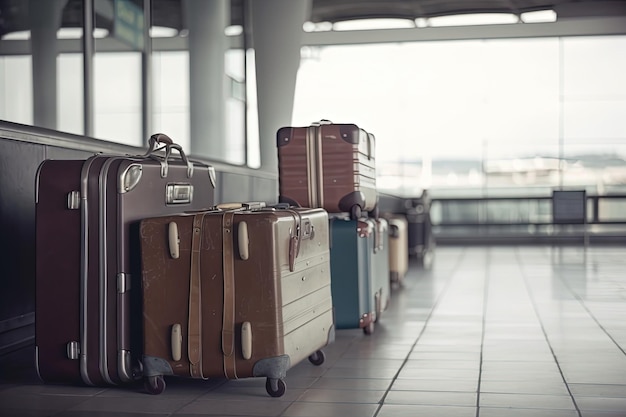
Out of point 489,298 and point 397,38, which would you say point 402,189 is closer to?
point 397,38

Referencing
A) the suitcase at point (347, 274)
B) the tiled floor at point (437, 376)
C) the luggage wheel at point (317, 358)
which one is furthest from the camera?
the suitcase at point (347, 274)

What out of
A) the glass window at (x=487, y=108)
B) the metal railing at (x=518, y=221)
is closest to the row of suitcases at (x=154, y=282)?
the metal railing at (x=518, y=221)

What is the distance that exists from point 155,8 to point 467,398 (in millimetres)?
4844

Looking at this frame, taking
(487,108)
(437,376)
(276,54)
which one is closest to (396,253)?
(276,54)

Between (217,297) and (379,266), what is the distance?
2.22 metres

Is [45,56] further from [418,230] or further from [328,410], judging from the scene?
[418,230]

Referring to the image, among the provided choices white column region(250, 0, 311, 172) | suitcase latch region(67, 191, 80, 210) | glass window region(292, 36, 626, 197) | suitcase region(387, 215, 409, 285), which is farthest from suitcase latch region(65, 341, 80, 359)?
glass window region(292, 36, 626, 197)

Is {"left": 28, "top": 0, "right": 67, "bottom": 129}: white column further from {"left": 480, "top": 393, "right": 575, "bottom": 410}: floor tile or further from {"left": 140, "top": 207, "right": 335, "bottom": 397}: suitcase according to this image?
{"left": 480, "top": 393, "right": 575, "bottom": 410}: floor tile

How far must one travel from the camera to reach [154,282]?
11.0 feet

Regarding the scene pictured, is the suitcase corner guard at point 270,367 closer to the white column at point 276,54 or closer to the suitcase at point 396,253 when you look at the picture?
the suitcase at point 396,253

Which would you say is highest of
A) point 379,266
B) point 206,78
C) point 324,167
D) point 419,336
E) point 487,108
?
point 487,108

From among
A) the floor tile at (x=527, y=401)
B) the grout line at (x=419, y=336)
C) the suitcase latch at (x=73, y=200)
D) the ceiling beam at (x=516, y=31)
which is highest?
the ceiling beam at (x=516, y=31)

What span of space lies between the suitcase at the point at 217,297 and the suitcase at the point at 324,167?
4.83 ft

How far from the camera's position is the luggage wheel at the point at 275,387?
3.25 metres
